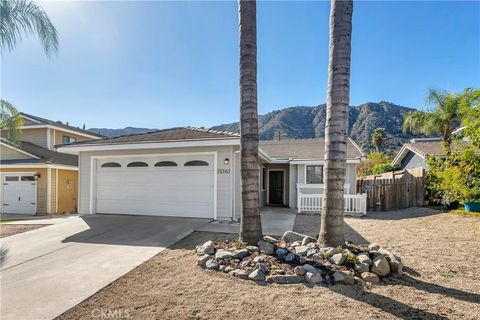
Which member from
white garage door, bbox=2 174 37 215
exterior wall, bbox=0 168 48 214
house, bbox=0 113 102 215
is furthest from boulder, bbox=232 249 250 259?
white garage door, bbox=2 174 37 215

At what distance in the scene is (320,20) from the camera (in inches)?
320

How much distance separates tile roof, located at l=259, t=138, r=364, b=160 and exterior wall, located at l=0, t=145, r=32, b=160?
14.7 metres

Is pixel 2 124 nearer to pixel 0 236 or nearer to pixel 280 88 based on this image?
pixel 0 236

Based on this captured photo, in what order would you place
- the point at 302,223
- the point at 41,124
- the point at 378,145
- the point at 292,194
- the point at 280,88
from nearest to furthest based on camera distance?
1. the point at 302,223
2. the point at 292,194
3. the point at 280,88
4. the point at 41,124
5. the point at 378,145

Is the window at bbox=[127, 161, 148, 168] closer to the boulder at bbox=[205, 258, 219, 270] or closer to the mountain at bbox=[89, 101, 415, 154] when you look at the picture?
the boulder at bbox=[205, 258, 219, 270]

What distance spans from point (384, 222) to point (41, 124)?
71.5 feet

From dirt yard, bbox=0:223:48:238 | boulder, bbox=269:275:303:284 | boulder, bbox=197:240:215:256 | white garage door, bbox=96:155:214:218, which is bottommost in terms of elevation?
dirt yard, bbox=0:223:48:238

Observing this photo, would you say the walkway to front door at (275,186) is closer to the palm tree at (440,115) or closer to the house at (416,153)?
the house at (416,153)

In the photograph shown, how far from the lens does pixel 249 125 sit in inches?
206

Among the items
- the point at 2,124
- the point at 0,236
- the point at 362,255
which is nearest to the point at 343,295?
the point at 362,255

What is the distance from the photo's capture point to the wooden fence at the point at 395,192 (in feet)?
42.1

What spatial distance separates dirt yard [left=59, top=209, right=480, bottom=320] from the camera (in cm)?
311

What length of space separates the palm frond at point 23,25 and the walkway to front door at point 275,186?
11.8m

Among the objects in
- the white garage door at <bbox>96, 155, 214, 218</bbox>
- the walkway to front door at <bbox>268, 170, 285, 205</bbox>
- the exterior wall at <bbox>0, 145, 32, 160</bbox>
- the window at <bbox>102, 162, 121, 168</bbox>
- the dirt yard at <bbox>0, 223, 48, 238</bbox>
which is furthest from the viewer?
the exterior wall at <bbox>0, 145, 32, 160</bbox>
